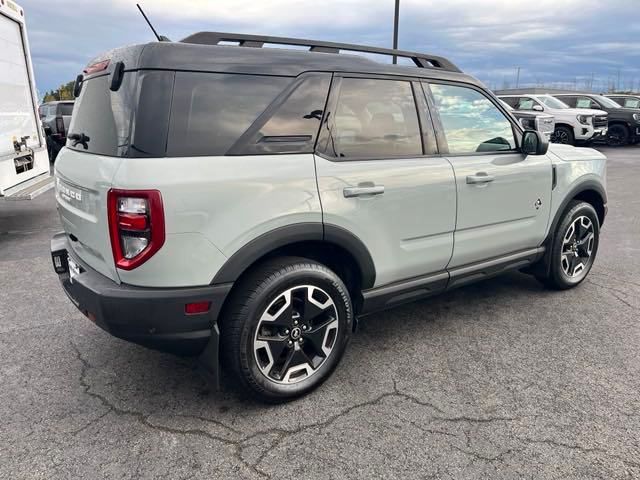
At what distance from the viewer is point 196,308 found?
2.37 meters

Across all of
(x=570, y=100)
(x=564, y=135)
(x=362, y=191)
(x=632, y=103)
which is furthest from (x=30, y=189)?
(x=632, y=103)

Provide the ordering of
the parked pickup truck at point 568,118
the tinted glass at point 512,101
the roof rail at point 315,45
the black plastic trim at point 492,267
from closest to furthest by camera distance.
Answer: the roof rail at point 315,45, the black plastic trim at point 492,267, the parked pickup truck at point 568,118, the tinted glass at point 512,101

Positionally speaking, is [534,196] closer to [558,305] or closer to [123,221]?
[558,305]

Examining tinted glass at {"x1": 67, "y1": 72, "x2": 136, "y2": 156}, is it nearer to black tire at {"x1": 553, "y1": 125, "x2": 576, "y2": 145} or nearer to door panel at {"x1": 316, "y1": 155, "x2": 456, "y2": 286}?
door panel at {"x1": 316, "y1": 155, "x2": 456, "y2": 286}

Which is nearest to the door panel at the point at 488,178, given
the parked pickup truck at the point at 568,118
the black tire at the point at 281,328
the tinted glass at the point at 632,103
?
the black tire at the point at 281,328

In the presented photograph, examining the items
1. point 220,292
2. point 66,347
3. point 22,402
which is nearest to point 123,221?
point 220,292

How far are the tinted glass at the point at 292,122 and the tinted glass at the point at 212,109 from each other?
5 centimetres

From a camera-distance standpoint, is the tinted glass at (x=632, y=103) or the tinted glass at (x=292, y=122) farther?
the tinted glass at (x=632, y=103)

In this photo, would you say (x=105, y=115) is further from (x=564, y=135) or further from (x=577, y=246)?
(x=564, y=135)

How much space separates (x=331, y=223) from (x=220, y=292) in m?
0.71

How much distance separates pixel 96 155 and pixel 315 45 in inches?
54.7

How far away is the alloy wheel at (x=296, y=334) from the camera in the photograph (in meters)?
2.64

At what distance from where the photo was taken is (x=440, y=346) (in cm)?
342

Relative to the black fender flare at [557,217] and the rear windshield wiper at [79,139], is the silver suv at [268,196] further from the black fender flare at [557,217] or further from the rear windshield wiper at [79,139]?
the black fender flare at [557,217]
